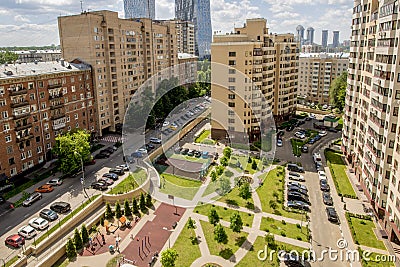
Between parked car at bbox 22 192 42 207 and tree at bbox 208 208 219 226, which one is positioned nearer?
tree at bbox 208 208 219 226

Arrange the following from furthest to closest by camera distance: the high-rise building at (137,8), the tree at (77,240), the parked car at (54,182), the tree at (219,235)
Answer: the high-rise building at (137,8) < the parked car at (54,182) < the tree at (77,240) < the tree at (219,235)

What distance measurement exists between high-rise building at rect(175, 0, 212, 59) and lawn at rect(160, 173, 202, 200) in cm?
12659

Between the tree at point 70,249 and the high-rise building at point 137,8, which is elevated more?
the high-rise building at point 137,8

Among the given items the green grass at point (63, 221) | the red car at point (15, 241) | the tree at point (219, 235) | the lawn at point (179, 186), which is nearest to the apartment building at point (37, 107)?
the green grass at point (63, 221)

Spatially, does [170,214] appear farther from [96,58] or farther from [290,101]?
[290,101]

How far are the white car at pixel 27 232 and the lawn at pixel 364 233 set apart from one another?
27525 mm

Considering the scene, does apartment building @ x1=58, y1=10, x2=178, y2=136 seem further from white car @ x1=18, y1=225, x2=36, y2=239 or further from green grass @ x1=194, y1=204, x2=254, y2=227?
green grass @ x1=194, y1=204, x2=254, y2=227

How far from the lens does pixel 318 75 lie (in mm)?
80188

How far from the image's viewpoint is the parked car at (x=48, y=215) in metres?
27.8

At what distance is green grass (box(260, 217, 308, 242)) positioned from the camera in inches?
993

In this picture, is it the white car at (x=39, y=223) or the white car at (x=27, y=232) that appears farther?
the white car at (x=39, y=223)

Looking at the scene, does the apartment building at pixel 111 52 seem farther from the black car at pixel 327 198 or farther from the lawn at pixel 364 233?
the lawn at pixel 364 233

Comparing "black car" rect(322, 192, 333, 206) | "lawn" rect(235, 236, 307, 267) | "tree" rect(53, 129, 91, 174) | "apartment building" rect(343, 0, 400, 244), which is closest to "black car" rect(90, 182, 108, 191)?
"tree" rect(53, 129, 91, 174)

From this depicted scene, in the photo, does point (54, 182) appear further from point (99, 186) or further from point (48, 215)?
point (48, 215)
